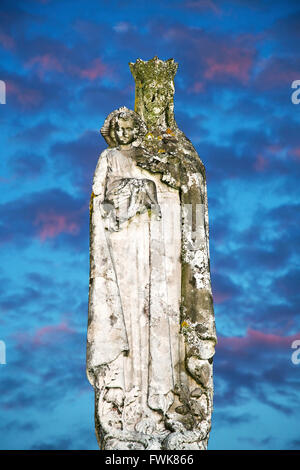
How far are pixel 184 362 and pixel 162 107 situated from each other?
4880mm

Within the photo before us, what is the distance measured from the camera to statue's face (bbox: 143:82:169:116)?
62.8 ft

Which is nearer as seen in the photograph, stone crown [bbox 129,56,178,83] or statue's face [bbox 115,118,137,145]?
statue's face [bbox 115,118,137,145]

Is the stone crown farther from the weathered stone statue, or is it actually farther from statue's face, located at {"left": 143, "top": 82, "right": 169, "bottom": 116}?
the weathered stone statue

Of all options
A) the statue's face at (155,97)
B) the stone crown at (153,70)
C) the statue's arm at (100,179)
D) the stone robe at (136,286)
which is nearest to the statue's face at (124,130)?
the stone robe at (136,286)

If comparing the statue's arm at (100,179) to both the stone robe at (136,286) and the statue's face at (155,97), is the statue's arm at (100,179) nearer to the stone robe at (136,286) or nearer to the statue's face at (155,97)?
the stone robe at (136,286)

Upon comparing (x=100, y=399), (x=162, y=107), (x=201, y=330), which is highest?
(x=162, y=107)

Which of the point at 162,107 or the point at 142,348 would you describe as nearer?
the point at 142,348

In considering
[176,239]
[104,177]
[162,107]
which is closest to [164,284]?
[176,239]

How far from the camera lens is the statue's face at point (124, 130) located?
18562mm

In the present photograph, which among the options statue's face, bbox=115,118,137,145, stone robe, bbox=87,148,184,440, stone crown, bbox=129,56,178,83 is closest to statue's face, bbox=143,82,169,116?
Result: stone crown, bbox=129,56,178,83

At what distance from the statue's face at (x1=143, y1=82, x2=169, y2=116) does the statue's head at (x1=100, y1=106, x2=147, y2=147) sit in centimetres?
55
